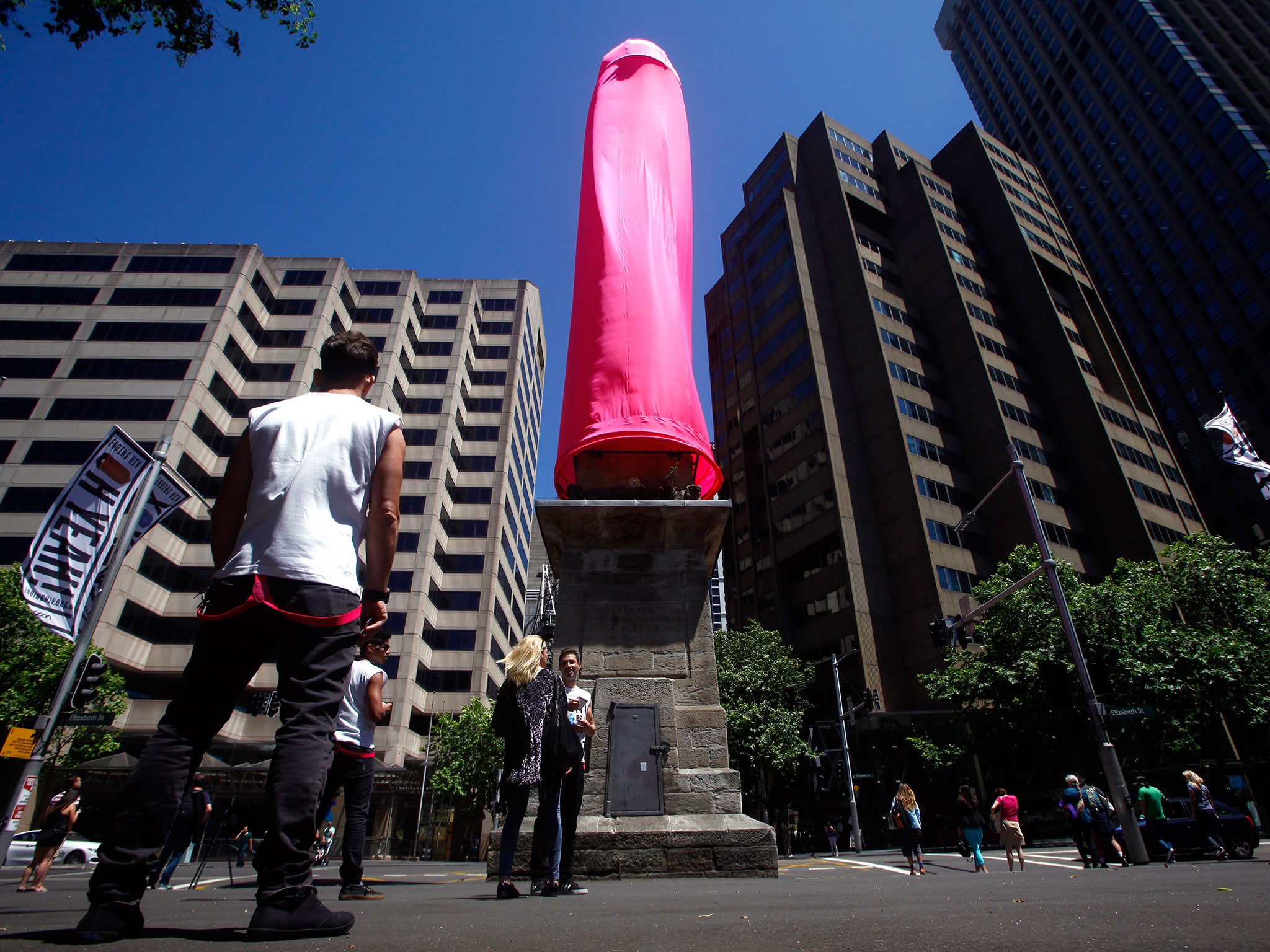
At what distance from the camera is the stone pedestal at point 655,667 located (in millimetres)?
6590

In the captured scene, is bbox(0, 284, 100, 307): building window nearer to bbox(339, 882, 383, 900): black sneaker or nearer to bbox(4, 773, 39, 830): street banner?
bbox(4, 773, 39, 830): street banner

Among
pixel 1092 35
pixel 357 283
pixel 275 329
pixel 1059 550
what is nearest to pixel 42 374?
pixel 275 329

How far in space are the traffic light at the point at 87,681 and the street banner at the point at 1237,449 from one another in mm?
26203

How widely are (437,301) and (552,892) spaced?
62.8 metres

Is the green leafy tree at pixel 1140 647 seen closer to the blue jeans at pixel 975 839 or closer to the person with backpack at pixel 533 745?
the blue jeans at pixel 975 839

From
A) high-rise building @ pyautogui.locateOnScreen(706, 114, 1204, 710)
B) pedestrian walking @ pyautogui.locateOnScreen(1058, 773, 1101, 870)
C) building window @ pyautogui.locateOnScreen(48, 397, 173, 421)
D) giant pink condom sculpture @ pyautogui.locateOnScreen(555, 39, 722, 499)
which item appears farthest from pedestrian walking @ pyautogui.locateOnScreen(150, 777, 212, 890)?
building window @ pyautogui.locateOnScreen(48, 397, 173, 421)

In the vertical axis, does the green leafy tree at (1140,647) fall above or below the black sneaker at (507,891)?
above

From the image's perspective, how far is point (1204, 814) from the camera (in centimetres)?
1294

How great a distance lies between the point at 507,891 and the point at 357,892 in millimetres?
1155

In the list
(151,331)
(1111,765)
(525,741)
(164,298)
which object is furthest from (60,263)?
(1111,765)

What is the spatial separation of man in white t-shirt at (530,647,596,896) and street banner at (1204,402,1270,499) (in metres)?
20.5

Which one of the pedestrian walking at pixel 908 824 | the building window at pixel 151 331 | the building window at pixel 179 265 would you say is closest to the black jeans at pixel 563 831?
the pedestrian walking at pixel 908 824

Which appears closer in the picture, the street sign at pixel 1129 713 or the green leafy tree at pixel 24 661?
the street sign at pixel 1129 713

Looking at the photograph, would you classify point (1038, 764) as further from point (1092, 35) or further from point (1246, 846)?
point (1092, 35)
